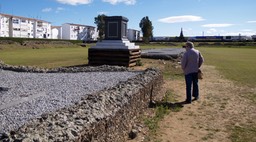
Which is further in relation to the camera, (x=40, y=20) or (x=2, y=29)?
(x=40, y=20)

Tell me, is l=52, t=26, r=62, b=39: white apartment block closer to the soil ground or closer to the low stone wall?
the soil ground

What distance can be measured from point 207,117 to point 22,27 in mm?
101439

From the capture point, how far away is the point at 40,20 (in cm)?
11150

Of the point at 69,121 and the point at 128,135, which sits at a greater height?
the point at 69,121

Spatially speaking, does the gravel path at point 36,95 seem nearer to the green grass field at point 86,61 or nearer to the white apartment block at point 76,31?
the green grass field at point 86,61

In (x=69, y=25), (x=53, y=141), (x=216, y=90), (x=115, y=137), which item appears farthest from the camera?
(x=69, y=25)

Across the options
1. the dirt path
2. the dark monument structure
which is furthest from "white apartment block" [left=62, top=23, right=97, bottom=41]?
the dirt path

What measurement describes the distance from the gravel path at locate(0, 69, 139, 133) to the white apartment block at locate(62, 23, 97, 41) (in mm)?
116657

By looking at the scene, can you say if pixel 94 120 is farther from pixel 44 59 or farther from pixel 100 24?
pixel 100 24

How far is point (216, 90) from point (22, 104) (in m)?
7.81

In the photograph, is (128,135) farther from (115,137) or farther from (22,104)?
(22,104)

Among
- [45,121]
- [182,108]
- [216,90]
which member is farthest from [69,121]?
[216,90]

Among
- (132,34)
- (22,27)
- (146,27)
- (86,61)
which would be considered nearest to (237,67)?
(86,61)

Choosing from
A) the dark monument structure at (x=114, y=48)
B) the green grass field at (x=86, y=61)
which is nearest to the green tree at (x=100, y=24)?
the green grass field at (x=86, y=61)
